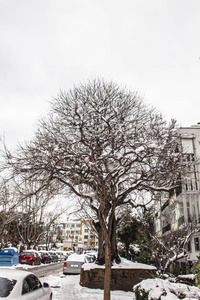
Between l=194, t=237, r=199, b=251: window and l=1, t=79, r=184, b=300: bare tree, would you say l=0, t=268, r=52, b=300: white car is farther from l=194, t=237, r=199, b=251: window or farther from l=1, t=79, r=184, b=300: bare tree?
l=194, t=237, r=199, b=251: window

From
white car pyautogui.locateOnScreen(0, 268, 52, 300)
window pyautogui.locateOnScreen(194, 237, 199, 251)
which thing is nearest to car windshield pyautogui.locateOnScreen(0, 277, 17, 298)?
white car pyautogui.locateOnScreen(0, 268, 52, 300)

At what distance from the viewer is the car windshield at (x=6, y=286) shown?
493 cm

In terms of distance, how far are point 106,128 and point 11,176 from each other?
17.1ft

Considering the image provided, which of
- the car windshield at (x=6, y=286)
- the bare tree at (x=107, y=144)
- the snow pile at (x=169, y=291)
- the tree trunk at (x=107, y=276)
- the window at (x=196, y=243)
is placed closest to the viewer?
the car windshield at (x=6, y=286)

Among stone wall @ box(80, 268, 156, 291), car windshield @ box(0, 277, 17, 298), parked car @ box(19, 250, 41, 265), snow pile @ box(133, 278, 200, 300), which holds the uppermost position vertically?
car windshield @ box(0, 277, 17, 298)

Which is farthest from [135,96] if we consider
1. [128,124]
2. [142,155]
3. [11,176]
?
[11,176]

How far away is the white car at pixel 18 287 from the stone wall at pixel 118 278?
6.37 metres

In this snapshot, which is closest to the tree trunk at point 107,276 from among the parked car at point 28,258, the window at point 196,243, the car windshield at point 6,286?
the car windshield at point 6,286

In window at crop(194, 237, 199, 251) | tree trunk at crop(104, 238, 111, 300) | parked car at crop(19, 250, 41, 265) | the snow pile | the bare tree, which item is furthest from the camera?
parked car at crop(19, 250, 41, 265)

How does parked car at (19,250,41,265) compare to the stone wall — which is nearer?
the stone wall

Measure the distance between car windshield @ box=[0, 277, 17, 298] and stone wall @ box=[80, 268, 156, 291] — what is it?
7.84 m

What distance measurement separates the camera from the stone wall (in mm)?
12052

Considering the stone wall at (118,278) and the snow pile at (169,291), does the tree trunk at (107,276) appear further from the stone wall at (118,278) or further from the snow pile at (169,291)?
the stone wall at (118,278)

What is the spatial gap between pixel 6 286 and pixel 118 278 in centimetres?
827
